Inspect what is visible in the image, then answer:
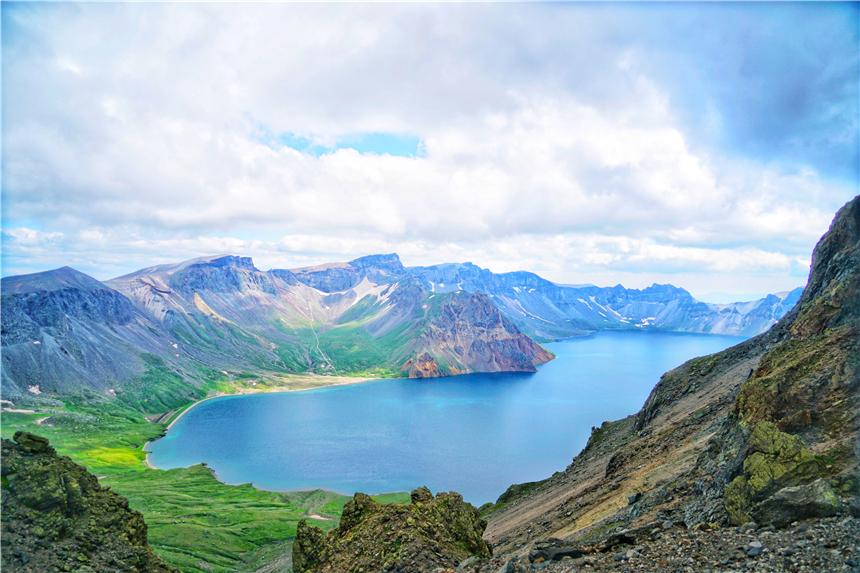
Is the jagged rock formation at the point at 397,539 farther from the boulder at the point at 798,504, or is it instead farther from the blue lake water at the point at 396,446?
the blue lake water at the point at 396,446

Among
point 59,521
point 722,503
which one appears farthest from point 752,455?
point 59,521

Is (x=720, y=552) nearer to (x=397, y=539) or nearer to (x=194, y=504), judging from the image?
(x=397, y=539)

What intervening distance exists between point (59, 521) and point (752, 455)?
112 feet

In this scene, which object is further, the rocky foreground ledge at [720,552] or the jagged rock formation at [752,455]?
the jagged rock formation at [752,455]

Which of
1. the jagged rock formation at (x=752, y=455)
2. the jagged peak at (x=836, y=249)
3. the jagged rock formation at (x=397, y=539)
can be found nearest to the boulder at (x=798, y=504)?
the jagged rock formation at (x=752, y=455)

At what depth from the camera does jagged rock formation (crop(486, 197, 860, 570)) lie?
56.1 ft

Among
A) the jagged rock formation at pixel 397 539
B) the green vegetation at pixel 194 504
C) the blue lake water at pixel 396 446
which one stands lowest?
the blue lake water at pixel 396 446

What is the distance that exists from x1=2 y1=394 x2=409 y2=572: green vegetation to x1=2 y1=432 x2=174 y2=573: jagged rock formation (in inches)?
1628

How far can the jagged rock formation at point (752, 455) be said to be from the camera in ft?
56.1

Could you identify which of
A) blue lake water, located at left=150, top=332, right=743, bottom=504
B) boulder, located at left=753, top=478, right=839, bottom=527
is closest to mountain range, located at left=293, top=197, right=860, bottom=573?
boulder, located at left=753, top=478, right=839, bottom=527

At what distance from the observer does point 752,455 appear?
18953 millimetres

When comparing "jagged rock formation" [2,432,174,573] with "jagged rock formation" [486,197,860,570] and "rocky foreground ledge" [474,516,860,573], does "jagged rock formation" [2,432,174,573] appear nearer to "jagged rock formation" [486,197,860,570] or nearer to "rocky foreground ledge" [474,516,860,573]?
"rocky foreground ledge" [474,516,860,573]

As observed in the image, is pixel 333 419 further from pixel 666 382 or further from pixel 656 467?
pixel 656 467

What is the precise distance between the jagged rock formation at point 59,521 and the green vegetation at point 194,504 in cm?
4135
